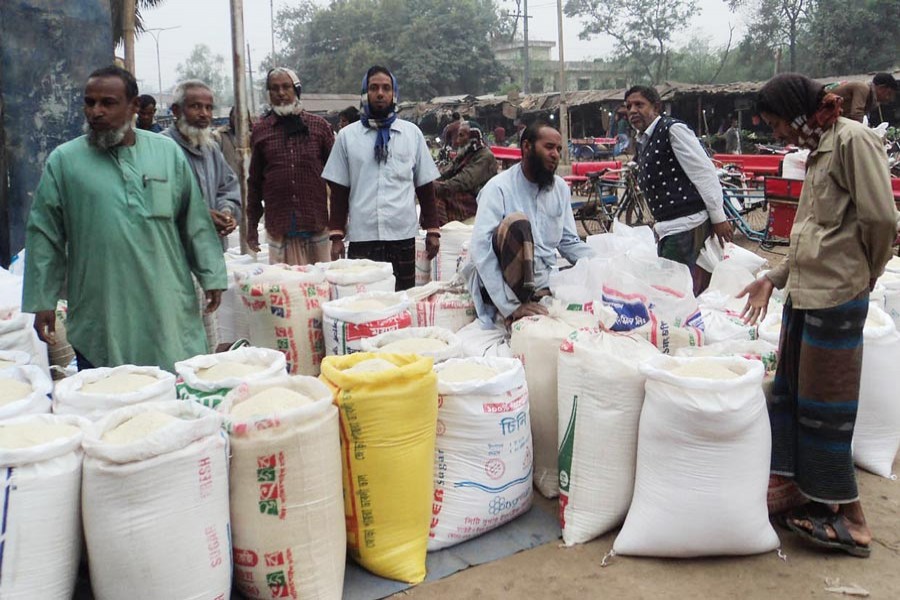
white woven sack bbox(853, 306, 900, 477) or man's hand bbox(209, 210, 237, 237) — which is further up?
man's hand bbox(209, 210, 237, 237)

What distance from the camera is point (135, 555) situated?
183cm

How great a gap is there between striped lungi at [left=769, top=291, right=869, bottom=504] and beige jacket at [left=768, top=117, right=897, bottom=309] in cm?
7

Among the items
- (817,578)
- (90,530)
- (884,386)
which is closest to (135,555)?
(90,530)

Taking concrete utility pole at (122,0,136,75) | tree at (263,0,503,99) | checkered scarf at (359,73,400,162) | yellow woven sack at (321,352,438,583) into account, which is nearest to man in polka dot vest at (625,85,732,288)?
checkered scarf at (359,73,400,162)

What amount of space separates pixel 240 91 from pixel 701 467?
3.42 m

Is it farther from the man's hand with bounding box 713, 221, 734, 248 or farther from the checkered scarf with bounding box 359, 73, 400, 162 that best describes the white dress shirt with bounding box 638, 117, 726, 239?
the checkered scarf with bounding box 359, 73, 400, 162

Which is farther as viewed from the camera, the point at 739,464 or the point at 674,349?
the point at 674,349

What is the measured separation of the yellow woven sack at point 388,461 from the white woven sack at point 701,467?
67 centimetres

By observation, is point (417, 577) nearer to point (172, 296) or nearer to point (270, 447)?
point (270, 447)

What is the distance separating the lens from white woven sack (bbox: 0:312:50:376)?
Answer: 2.95 meters

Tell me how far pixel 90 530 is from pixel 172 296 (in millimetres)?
1154

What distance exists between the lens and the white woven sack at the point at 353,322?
312 cm

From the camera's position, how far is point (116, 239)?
2689 millimetres

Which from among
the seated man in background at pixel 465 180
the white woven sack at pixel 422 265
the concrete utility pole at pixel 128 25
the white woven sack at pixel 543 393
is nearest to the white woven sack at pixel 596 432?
the white woven sack at pixel 543 393
